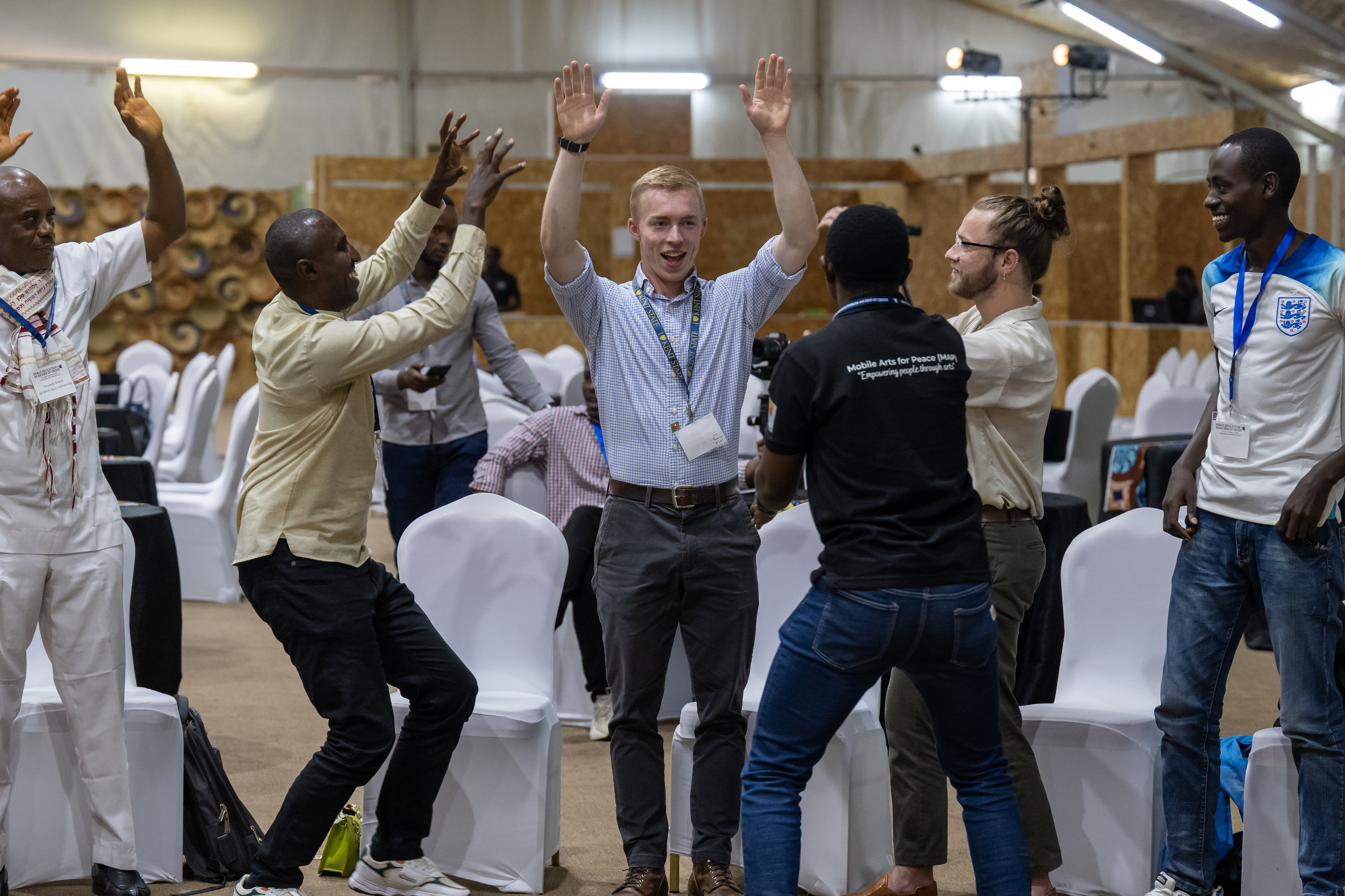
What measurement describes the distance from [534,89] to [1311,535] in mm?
14909

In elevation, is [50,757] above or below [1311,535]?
below

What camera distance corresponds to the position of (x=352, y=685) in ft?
8.48

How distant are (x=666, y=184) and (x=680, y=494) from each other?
2.07ft

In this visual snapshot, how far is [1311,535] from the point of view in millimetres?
2426

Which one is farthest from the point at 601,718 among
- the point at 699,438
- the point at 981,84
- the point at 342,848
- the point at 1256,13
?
the point at 981,84

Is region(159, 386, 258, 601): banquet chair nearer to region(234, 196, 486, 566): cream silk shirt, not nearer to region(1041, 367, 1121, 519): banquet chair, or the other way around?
region(234, 196, 486, 566): cream silk shirt

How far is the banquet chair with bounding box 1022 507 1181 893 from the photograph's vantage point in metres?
2.82

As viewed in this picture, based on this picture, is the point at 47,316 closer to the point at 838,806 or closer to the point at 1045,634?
the point at 838,806

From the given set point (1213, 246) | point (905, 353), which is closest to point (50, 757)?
point (905, 353)

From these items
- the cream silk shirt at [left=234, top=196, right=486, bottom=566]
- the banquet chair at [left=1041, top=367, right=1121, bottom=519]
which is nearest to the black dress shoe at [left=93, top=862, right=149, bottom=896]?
the cream silk shirt at [left=234, top=196, right=486, bottom=566]

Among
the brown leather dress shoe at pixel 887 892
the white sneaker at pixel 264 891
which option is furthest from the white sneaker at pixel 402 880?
the brown leather dress shoe at pixel 887 892

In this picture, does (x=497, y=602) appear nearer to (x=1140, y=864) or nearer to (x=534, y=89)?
(x=1140, y=864)

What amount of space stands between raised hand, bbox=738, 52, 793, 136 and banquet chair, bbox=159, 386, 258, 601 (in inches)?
151

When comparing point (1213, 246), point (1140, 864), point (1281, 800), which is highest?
point (1213, 246)
